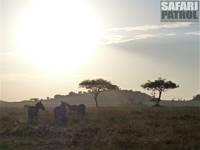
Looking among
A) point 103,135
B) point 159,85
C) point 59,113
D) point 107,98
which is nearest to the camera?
point 103,135

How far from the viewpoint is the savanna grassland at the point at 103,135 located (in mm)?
25719

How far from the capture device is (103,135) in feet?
93.1

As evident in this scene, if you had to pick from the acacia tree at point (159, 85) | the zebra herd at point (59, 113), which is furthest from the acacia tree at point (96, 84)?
the zebra herd at point (59, 113)

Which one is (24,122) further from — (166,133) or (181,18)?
(181,18)

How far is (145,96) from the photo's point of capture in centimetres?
15225

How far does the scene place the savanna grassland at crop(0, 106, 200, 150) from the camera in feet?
84.4

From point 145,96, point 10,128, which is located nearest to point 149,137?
point 10,128

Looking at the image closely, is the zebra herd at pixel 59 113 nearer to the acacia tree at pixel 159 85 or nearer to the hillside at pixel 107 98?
the acacia tree at pixel 159 85

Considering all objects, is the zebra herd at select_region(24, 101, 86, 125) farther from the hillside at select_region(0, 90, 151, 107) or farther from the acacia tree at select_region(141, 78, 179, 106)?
the hillside at select_region(0, 90, 151, 107)

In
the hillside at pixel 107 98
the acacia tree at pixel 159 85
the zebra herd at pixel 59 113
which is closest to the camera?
the zebra herd at pixel 59 113

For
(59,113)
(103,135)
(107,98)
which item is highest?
(107,98)

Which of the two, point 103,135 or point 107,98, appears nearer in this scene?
point 103,135

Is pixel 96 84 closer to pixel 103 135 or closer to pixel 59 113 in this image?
pixel 59 113

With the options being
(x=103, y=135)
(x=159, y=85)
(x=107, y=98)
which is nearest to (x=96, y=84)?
(x=159, y=85)
